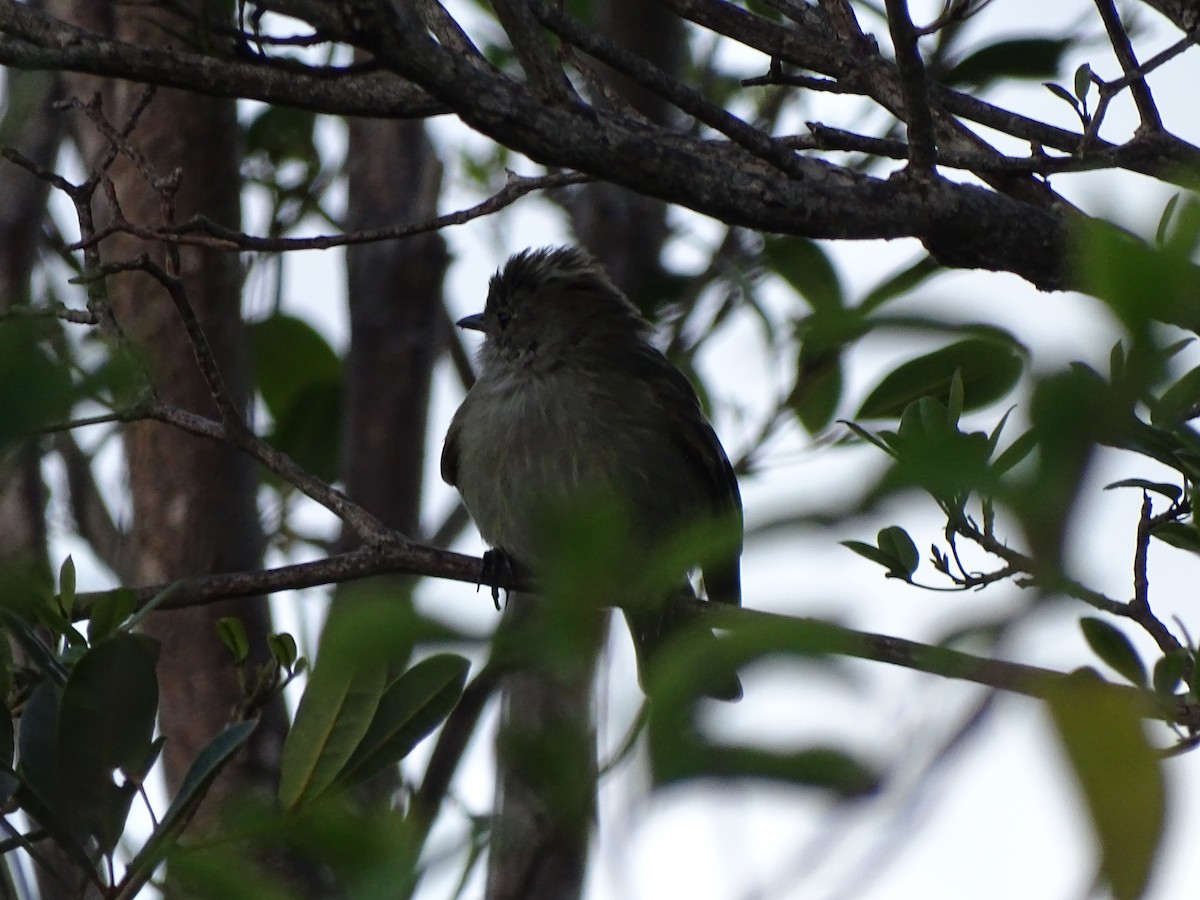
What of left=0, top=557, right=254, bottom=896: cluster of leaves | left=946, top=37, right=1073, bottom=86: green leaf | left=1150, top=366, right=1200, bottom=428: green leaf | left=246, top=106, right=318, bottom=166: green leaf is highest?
left=246, top=106, right=318, bottom=166: green leaf

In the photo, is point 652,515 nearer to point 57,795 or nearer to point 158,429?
point 158,429

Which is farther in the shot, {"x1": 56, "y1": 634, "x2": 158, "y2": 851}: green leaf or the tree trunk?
{"x1": 56, "y1": 634, "x2": 158, "y2": 851}: green leaf

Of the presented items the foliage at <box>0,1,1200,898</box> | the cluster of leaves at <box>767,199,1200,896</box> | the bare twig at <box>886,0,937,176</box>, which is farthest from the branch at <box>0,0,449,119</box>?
the cluster of leaves at <box>767,199,1200,896</box>

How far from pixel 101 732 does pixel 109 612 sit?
2.14ft

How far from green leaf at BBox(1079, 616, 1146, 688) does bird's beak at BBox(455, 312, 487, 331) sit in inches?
162

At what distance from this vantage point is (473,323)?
6.57m

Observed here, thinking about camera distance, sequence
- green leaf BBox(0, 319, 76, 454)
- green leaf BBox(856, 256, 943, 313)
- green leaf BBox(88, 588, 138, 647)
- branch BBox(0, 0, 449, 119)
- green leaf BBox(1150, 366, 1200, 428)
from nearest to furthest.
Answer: green leaf BBox(0, 319, 76, 454)
green leaf BBox(856, 256, 943, 313)
green leaf BBox(1150, 366, 1200, 428)
branch BBox(0, 0, 449, 119)
green leaf BBox(88, 588, 138, 647)

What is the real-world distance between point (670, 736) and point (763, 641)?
0.10m

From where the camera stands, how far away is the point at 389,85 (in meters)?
3.22

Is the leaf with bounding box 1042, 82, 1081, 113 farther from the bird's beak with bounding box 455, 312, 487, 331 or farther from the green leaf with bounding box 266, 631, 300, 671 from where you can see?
the bird's beak with bounding box 455, 312, 487, 331

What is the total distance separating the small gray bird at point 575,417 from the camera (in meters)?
5.65

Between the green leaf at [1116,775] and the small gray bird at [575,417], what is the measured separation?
4.09 m

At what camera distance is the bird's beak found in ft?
21.5

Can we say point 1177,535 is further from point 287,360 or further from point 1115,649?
point 287,360
